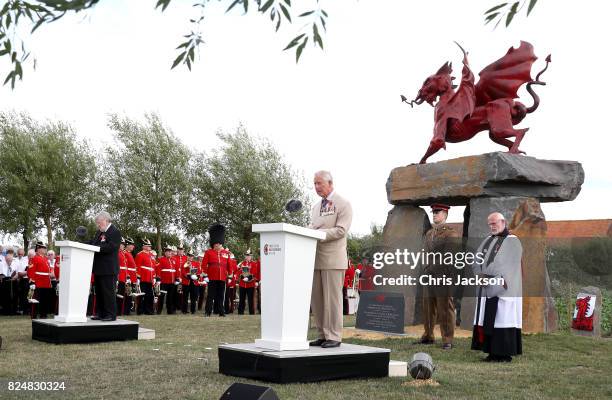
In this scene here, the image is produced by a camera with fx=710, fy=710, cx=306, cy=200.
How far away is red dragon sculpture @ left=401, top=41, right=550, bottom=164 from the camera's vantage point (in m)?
12.8

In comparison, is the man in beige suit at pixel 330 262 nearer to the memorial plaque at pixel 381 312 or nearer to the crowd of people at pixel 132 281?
the memorial plaque at pixel 381 312

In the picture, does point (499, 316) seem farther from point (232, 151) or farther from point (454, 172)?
point (232, 151)

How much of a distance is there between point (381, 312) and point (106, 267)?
4.52 m

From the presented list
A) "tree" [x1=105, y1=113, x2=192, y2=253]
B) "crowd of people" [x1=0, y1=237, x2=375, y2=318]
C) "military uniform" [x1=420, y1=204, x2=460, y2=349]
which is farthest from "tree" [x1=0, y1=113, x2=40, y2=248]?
"military uniform" [x1=420, y1=204, x2=460, y2=349]

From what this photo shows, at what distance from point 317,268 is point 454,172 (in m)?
6.07

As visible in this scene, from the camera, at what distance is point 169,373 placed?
23.0 ft

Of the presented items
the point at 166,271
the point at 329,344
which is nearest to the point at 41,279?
the point at 166,271

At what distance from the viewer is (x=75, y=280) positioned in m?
10.3

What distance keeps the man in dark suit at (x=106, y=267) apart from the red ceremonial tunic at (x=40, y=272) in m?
6.35

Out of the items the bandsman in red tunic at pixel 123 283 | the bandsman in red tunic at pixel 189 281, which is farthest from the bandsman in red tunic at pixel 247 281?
the bandsman in red tunic at pixel 123 283

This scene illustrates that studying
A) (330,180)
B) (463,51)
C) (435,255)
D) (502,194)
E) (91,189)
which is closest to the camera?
(330,180)

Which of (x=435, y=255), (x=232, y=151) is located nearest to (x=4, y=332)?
(x=435, y=255)

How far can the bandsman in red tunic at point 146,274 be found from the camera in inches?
701

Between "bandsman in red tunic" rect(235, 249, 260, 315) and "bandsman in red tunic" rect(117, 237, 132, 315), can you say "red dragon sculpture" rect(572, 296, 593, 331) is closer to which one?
"bandsman in red tunic" rect(235, 249, 260, 315)
